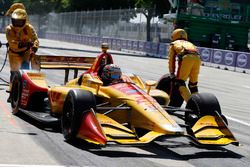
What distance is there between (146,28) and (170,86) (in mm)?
43556

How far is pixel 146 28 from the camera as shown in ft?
183

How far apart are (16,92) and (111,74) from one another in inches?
89.0

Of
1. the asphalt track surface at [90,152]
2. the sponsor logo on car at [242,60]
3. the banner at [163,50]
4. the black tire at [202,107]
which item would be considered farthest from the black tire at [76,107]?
the banner at [163,50]

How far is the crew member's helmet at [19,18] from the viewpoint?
543 inches

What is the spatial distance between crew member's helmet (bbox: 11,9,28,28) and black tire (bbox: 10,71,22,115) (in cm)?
301

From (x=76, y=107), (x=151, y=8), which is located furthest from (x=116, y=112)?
(x=151, y=8)

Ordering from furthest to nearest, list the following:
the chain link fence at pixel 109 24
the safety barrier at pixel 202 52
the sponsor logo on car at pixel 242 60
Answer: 1. the chain link fence at pixel 109 24
2. the safety barrier at pixel 202 52
3. the sponsor logo on car at pixel 242 60

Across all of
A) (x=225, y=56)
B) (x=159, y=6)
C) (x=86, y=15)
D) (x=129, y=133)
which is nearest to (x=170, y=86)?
(x=129, y=133)

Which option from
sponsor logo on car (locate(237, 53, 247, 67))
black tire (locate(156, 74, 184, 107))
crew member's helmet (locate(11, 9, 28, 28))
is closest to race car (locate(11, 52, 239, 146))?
black tire (locate(156, 74, 184, 107))

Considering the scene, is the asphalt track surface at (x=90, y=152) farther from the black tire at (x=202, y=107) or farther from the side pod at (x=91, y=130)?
the black tire at (x=202, y=107)

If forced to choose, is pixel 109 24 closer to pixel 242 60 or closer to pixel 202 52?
pixel 202 52

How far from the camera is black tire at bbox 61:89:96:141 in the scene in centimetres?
819

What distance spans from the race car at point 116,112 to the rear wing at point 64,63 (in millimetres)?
1108

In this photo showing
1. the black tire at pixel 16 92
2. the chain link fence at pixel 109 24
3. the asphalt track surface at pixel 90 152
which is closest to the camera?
the asphalt track surface at pixel 90 152
